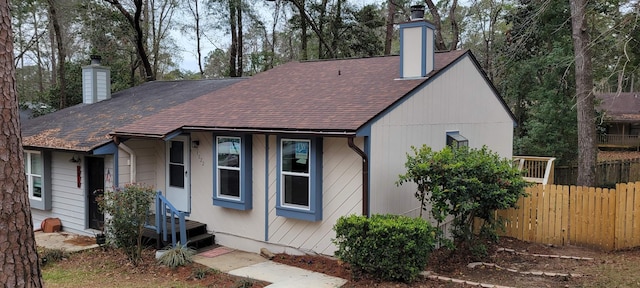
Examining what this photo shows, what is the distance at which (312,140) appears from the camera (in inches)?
334

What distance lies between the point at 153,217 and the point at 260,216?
9.16 feet

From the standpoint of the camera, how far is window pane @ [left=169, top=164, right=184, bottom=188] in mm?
10758

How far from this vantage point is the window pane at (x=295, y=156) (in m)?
8.71

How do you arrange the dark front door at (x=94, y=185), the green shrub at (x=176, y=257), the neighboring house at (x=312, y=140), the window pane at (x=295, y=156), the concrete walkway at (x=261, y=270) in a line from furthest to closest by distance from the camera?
the dark front door at (x=94, y=185), the window pane at (x=295, y=156), the green shrub at (x=176, y=257), the neighboring house at (x=312, y=140), the concrete walkway at (x=261, y=270)

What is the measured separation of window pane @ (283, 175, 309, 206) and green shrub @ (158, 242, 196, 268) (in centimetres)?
210

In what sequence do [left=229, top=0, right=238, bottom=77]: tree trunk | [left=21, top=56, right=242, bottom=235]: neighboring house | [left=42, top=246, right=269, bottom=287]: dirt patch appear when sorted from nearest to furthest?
[left=42, top=246, right=269, bottom=287]: dirt patch, [left=21, top=56, right=242, bottom=235]: neighboring house, [left=229, top=0, right=238, bottom=77]: tree trunk

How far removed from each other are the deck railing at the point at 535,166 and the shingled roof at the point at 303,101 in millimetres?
7962

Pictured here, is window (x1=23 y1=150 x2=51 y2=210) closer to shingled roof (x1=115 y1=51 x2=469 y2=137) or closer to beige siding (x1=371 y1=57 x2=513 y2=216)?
shingled roof (x1=115 y1=51 x2=469 y2=137)

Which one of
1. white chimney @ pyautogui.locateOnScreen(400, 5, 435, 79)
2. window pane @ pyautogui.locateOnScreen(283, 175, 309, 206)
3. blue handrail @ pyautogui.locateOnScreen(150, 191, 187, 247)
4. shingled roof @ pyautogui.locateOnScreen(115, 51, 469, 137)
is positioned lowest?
blue handrail @ pyautogui.locateOnScreen(150, 191, 187, 247)

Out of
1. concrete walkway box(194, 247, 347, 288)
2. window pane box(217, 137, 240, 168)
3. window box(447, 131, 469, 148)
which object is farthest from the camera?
window box(447, 131, 469, 148)

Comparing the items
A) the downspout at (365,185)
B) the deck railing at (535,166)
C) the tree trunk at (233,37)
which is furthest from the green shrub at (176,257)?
the tree trunk at (233,37)

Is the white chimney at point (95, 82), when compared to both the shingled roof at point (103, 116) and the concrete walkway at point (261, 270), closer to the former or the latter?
the shingled roof at point (103, 116)

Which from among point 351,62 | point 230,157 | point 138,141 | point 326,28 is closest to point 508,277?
point 230,157

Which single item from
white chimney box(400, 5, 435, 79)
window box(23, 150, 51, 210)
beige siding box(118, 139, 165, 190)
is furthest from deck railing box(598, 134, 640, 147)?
window box(23, 150, 51, 210)
